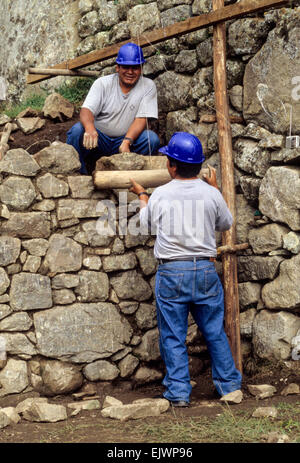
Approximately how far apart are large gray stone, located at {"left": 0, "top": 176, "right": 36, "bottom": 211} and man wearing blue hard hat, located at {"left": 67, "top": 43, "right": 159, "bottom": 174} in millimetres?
792

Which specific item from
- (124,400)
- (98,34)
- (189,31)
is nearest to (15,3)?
(98,34)

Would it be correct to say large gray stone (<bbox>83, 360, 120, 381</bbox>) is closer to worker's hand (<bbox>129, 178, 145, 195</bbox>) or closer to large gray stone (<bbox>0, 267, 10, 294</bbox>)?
large gray stone (<bbox>0, 267, 10, 294</bbox>)

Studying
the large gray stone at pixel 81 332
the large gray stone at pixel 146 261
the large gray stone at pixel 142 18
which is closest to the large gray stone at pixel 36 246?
the large gray stone at pixel 81 332

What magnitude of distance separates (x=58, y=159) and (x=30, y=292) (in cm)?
116

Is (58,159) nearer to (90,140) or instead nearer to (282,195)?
(90,140)

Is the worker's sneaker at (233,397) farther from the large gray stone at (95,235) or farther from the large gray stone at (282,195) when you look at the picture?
the large gray stone at (95,235)

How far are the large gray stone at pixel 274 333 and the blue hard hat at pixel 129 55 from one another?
2601 millimetres

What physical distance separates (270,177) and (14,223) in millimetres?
2194

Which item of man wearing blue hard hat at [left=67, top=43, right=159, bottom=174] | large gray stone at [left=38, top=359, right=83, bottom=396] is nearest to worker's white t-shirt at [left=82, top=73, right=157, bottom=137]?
man wearing blue hard hat at [left=67, top=43, right=159, bottom=174]

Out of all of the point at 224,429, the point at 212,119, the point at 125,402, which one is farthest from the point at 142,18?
the point at 224,429

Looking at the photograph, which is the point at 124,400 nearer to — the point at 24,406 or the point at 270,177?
the point at 24,406

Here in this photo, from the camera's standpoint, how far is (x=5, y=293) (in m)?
5.14

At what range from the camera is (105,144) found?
607 cm

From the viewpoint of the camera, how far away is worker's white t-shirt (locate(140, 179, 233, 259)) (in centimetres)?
478
